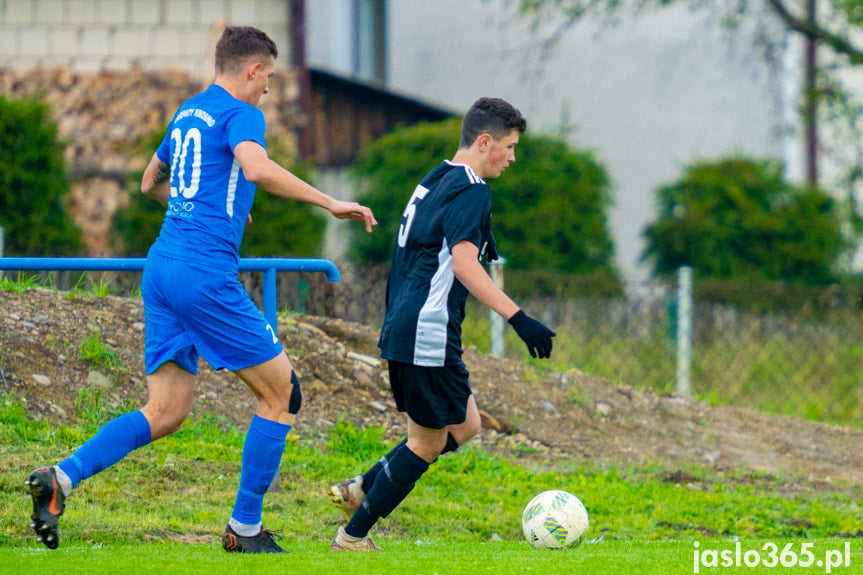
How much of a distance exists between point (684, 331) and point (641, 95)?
10.2 metres

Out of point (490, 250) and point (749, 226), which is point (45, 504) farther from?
point (749, 226)

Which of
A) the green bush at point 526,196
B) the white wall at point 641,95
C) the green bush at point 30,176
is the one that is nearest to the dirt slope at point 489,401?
the green bush at point 30,176

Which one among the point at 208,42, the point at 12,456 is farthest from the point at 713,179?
the point at 12,456

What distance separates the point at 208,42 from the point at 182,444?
9774mm

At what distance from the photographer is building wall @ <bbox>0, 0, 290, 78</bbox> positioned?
1465 centimetres

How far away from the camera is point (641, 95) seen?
60.1ft

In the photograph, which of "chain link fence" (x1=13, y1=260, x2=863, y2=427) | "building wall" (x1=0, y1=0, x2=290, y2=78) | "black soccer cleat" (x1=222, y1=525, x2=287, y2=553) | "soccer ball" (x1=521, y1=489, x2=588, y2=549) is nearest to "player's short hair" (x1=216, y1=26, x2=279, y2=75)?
"black soccer cleat" (x1=222, y1=525, x2=287, y2=553)

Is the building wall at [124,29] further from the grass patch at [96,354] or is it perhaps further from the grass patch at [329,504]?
the grass patch at [329,504]

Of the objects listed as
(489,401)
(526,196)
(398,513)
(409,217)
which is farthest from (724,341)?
(409,217)

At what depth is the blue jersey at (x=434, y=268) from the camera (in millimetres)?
4152

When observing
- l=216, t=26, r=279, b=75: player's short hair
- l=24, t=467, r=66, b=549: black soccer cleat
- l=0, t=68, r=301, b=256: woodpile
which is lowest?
l=24, t=467, r=66, b=549: black soccer cleat

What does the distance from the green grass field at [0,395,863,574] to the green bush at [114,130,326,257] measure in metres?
4.87

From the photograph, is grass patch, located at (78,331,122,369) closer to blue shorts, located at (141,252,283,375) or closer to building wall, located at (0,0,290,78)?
blue shorts, located at (141,252,283,375)

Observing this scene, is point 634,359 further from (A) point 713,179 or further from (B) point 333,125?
(B) point 333,125
